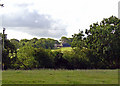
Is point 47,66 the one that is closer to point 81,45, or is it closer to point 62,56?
point 62,56

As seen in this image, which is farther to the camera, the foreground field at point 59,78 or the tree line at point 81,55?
the tree line at point 81,55

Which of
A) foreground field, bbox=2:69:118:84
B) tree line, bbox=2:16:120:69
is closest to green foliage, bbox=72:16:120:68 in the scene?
tree line, bbox=2:16:120:69

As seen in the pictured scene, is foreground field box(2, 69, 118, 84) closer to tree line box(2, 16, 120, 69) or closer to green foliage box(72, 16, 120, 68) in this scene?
tree line box(2, 16, 120, 69)

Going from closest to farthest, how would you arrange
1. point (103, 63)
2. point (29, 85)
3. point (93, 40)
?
point (29, 85) < point (103, 63) < point (93, 40)

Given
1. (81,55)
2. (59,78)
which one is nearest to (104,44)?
(81,55)

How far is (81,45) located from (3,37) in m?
23.8

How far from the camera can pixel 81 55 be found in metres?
56.4

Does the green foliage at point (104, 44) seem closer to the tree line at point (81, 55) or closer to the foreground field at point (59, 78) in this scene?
the tree line at point (81, 55)

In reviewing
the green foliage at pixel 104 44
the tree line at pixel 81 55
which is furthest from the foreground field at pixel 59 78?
the green foliage at pixel 104 44

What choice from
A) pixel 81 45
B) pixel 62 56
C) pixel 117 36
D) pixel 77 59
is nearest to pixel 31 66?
pixel 62 56

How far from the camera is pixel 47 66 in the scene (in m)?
53.1

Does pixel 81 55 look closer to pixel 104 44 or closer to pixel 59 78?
pixel 104 44

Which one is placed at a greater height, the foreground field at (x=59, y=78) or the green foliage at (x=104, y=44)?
the green foliage at (x=104, y=44)

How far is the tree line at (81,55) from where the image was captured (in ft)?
178
